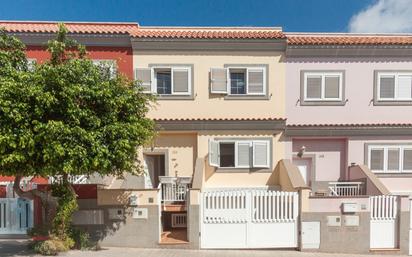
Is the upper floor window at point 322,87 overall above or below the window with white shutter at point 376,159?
above

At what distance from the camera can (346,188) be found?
10.6m

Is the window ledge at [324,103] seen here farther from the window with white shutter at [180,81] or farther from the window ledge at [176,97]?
the window with white shutter at [180,81]

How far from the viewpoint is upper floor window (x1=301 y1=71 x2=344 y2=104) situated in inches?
442

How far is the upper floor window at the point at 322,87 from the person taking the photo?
11234mm

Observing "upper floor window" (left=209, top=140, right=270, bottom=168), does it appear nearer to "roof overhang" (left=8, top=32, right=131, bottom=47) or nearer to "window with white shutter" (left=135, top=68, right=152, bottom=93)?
"window with white shutter" (left=135, top=68, right=152, bottom=93)

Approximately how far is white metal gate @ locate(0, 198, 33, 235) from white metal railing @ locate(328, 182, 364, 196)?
429 inches

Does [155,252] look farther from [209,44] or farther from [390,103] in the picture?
[390,103]

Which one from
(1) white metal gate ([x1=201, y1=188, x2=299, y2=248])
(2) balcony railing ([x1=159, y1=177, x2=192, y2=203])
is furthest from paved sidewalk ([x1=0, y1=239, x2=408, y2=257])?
(2) balcony railing ([x1=159, y1=177, x2=192, y2=203])

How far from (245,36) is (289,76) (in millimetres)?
2549

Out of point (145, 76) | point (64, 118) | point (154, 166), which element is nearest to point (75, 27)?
point (145, 76)

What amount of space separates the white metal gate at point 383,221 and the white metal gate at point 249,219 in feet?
7.84

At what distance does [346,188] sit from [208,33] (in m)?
8.67

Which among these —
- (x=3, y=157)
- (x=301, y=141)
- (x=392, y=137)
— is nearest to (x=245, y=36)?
(x=301, y=141)

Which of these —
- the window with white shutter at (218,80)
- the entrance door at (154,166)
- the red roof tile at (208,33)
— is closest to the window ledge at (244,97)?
the window with white shutter at (218,80)
